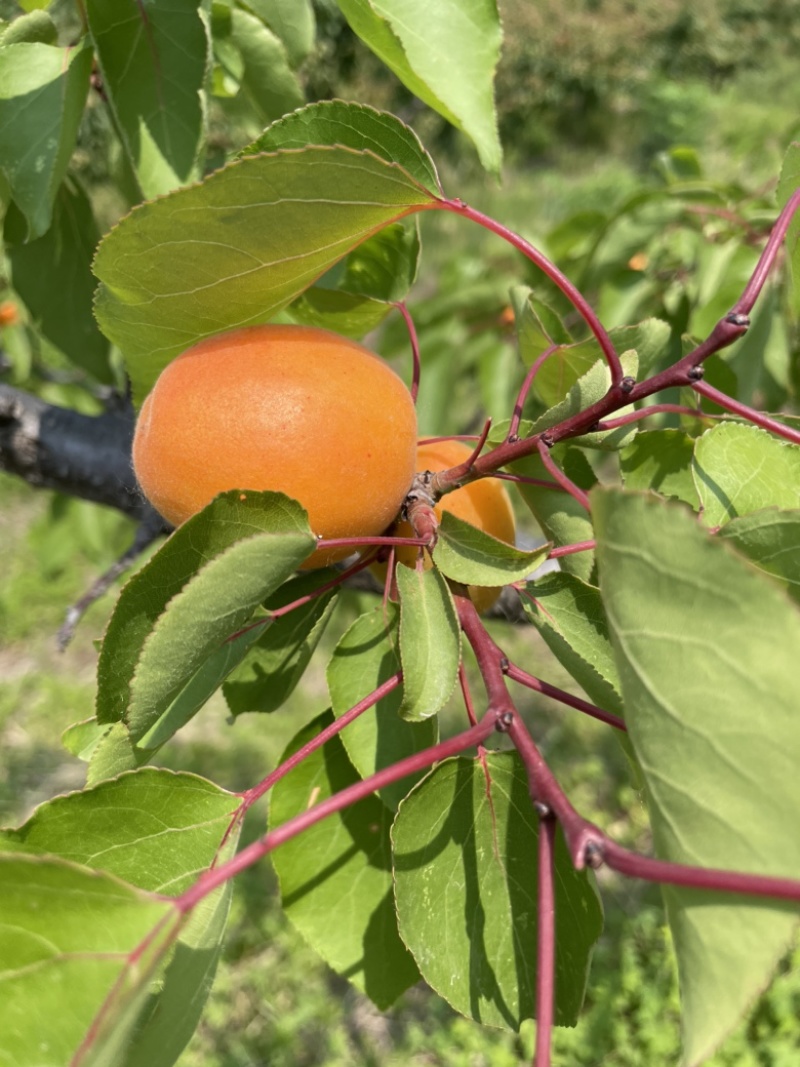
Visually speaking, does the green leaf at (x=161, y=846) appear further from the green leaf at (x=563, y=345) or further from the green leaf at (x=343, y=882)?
the green leaf at (x=563, y=345)

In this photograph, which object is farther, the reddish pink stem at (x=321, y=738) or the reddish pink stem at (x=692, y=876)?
the reddish pink stem at (x=321, y=738)

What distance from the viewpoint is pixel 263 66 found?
0.74 metres

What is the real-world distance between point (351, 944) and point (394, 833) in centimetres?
18

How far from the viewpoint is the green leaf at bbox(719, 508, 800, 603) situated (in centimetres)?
46

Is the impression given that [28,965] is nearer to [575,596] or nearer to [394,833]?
[394,833]

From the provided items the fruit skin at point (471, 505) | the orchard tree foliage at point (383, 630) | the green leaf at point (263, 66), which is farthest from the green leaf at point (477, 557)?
the green leaf at point (263, 66)

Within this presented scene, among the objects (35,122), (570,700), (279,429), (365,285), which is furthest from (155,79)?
(570,700)

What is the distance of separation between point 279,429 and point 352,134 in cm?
19

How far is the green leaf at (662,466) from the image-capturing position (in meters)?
0.64

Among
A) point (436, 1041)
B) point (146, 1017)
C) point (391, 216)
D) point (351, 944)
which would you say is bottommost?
point (436, 1041)

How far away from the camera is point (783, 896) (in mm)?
330

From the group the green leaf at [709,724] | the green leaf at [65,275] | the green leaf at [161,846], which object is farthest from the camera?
the green leaf at [65,275]

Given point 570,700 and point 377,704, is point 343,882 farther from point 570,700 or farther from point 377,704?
point 570,700

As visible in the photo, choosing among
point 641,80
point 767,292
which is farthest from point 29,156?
point 641,80
